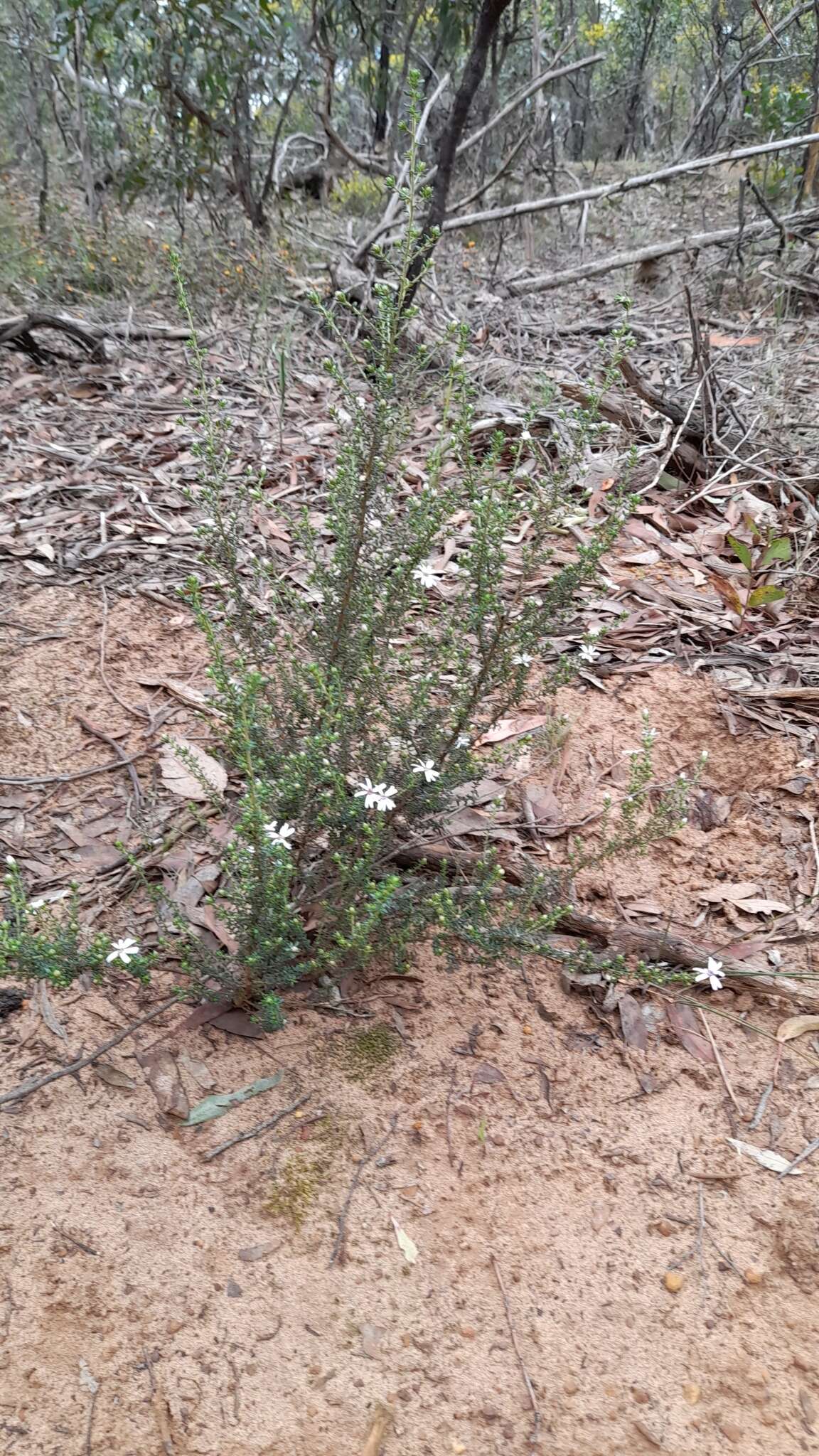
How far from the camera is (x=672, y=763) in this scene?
9.27 ft

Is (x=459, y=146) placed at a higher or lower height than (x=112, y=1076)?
higher

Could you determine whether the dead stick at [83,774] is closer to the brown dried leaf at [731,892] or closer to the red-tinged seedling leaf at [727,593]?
the brown dried leaf at [731,892]

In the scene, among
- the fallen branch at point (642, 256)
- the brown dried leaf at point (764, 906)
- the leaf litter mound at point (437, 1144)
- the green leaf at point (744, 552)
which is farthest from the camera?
the fallen branch at point (642, 256)

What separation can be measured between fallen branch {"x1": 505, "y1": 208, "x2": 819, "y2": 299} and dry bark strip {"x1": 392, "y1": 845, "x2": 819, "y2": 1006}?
4667 millimetres

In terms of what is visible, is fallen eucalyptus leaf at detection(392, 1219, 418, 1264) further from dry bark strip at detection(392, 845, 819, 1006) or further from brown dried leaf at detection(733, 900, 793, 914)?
brown dried leaf at detection(733, 900, 793, 914)

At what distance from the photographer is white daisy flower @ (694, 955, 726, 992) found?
206 cm

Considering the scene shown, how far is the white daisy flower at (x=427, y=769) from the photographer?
2.02 m

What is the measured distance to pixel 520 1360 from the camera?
1.73 meters

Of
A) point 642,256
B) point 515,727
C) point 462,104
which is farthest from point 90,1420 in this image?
point 642,256

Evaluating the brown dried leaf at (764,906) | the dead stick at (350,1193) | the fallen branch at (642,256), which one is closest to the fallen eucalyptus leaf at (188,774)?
the dead stick at (350,1193)

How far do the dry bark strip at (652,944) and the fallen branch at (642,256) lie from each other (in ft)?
15.3

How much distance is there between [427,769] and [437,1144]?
777mm

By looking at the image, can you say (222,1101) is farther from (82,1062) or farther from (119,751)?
(119,751)

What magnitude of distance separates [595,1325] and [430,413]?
3.83 m
